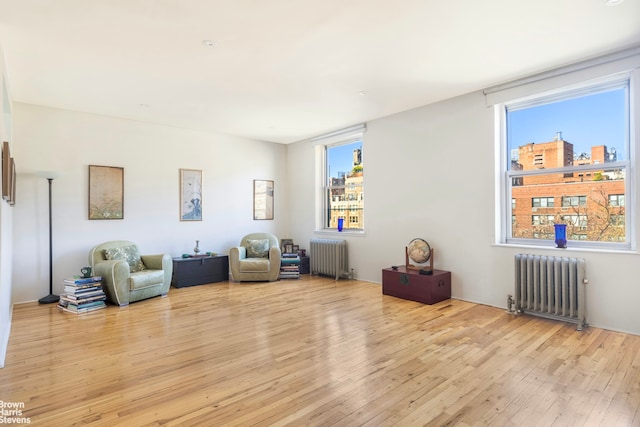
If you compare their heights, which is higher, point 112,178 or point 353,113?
point 353,113

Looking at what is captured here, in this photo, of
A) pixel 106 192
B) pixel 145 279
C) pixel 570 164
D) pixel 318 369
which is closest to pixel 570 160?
pixel 570 164

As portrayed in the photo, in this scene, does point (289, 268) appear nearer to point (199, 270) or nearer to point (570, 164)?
point (199, 270)

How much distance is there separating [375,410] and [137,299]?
3.81 m

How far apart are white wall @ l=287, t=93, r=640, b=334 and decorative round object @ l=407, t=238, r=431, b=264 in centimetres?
17

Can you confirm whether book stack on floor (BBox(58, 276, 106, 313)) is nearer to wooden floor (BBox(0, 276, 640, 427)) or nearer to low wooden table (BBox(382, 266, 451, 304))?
wooden floor (BBox(0, 276, 640, 427))

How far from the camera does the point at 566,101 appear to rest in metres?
3.88

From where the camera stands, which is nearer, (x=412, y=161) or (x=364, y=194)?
(x=412, y=161)

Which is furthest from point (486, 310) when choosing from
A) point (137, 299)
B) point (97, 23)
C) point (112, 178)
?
point (112, 178)

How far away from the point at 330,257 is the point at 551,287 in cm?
346

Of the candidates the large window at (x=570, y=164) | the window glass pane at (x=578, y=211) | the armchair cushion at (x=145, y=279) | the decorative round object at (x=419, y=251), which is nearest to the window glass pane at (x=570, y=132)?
the large window at (x=570, y=164)

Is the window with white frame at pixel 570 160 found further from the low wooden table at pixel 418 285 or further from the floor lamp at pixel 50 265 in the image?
the floor lamp at pixel 50 265

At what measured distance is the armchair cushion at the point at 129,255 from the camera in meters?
4.84

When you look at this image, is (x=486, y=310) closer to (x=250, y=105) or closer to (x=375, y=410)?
(x=375, y=410)

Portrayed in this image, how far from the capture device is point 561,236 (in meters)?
3.78
